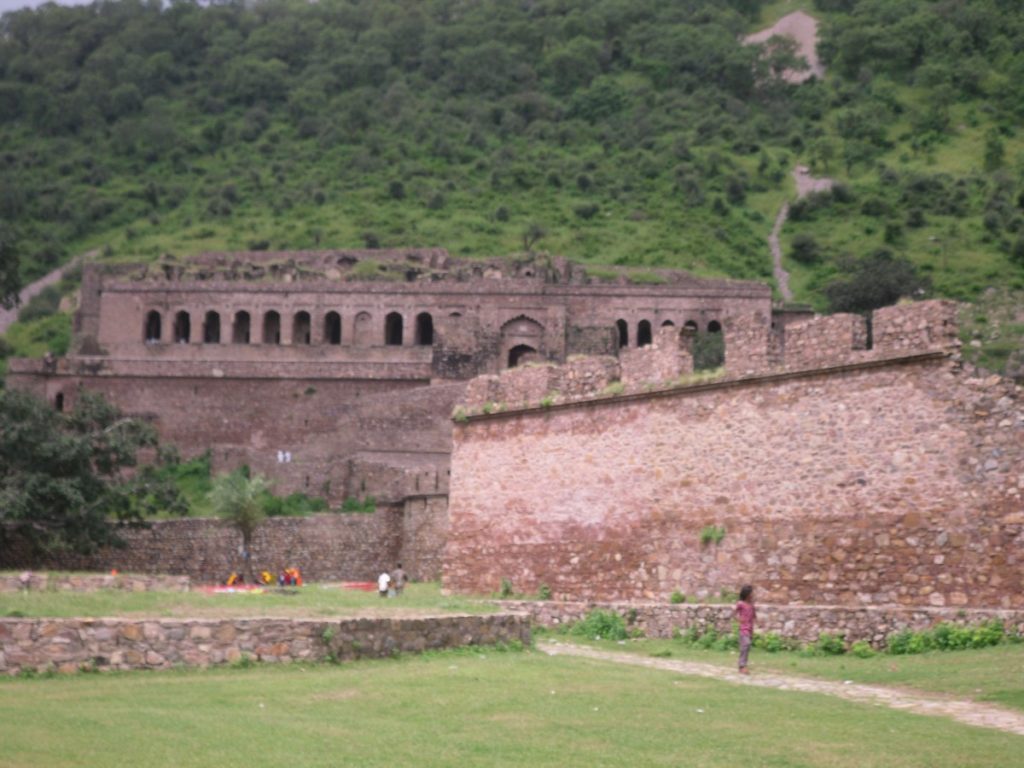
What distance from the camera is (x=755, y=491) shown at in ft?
61.5

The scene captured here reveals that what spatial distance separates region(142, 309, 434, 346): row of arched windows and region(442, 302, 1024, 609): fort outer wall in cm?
4179

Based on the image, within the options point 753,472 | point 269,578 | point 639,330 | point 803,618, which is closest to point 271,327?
point 639,330

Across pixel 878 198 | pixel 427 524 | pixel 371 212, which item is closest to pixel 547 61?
pixel 371 212

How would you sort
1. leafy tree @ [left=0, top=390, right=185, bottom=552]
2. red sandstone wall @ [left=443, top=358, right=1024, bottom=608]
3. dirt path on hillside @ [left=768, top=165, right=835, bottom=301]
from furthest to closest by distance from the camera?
dirt path on hillside @ [left=768, top=165, right=835, bottom=301] → leafy tree @ [left=0, top=390, right=185, bottom=552] → red sandstone wall @ [left=443, top=358, right=1024, bottom=608]

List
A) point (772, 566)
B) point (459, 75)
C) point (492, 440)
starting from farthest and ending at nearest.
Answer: point (459, 75) → point (492, 440) → point (772, 566)

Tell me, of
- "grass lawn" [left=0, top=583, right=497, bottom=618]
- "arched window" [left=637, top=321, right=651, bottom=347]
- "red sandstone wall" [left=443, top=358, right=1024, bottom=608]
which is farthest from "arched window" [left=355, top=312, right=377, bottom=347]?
"grass lawn" [left=0, top=583, right=497, bottom=618]

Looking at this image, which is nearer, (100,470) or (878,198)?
(100,470)

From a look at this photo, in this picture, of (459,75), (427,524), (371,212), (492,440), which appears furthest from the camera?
(459,75)

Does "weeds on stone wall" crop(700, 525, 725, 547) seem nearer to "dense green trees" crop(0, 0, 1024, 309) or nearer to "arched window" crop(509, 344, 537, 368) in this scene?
"arched window" crop(509, 344, 537, 368)

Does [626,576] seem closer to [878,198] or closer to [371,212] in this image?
[878,198]

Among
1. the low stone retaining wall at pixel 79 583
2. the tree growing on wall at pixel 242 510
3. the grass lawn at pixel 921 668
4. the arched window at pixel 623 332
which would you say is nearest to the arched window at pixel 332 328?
the arched window at pixel 623 332

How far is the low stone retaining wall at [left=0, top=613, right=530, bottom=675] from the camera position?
1347 cm

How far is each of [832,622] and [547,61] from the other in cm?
11804

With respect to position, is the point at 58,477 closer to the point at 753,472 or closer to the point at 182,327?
the point at 753,472
